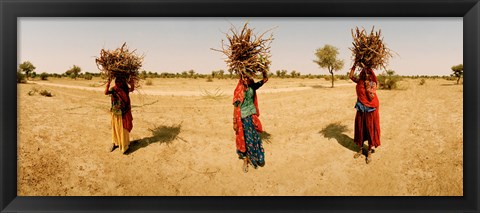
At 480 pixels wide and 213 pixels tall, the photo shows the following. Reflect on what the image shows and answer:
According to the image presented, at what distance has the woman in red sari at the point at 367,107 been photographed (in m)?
4.70

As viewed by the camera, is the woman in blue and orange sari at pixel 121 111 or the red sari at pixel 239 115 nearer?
the red sari at pixel 239 115

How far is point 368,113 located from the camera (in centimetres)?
488

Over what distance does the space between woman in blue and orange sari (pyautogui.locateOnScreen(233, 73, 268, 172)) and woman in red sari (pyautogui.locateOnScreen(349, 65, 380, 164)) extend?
1.78 m

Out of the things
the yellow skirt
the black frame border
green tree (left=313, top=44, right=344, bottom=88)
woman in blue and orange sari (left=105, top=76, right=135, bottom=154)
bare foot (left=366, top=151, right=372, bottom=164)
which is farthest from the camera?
green tree (left=313, top=44, right=344, bottom=88)

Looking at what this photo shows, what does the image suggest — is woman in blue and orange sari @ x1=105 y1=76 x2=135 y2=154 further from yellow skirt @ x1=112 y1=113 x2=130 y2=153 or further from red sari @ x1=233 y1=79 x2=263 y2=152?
red sari @ x1=233 y1=79 x2=263 y2=152

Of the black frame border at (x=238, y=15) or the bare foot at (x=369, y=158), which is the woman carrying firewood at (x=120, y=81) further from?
the bare foot at (x=369, y=158)

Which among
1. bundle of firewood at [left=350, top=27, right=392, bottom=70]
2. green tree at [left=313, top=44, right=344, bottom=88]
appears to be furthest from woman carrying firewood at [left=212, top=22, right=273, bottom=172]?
green tree at [left=313, top=44, right=344, bottom=88]

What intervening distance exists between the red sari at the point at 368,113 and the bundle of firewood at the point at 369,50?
16cm

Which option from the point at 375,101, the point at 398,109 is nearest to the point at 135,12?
the point at 375,101

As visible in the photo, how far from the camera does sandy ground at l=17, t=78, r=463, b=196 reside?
4461 mm

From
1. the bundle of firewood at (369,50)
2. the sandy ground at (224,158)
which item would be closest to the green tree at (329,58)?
the sandy ground at (224,158)

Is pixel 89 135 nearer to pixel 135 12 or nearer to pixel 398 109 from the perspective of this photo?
pixel 135 12
